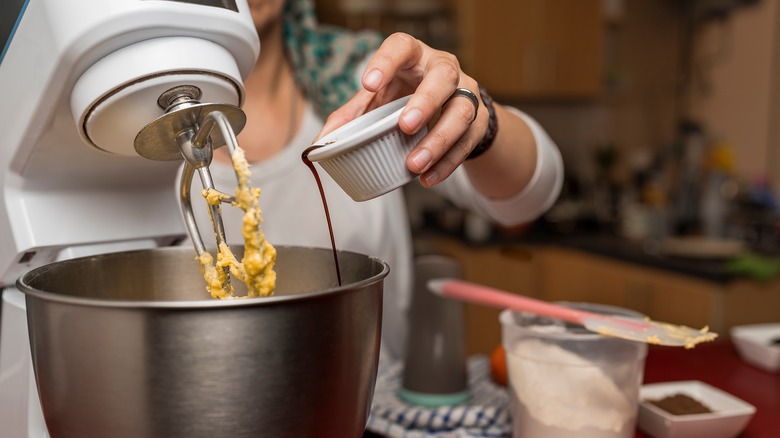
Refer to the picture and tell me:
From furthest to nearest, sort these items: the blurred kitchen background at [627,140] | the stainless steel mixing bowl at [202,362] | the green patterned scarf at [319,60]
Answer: the blurred kitchen background at [627,140] → the green patterned scarf at [319,60] → the stainless steel mixing bowl at [202,362]

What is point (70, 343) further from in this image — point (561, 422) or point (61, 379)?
point (561, 422)

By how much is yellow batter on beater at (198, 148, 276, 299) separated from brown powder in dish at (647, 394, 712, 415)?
0.49 meters

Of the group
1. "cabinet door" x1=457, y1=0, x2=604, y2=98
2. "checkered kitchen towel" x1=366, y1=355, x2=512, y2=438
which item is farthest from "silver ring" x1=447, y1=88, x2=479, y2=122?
"cabinet door" x1=457, y1=0, x2=604, y2=98

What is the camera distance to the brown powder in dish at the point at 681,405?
76cm

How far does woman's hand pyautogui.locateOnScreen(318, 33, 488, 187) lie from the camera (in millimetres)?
560

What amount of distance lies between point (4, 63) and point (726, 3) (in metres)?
2.92

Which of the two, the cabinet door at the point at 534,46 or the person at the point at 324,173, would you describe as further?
the cabinet door at the point at 534,46

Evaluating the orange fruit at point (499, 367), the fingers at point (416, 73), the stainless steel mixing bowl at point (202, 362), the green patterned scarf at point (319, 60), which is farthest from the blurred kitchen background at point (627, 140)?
the stainless steel mixing bowl at point (202, 362)

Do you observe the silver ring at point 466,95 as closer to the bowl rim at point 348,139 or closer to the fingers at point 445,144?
the fingers at point 445,144

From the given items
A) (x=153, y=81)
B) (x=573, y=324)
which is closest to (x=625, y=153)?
(x=573, y=324)

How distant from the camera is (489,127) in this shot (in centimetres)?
80

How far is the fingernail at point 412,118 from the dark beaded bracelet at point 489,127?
0.24 meters

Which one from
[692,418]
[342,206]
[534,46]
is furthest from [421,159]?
[534,46]

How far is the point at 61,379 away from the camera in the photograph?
44 cm
